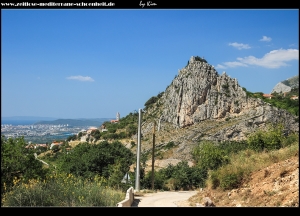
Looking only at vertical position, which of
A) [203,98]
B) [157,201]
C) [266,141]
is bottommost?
[157,201]

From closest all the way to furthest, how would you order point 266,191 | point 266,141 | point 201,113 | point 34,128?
1. point 266,191
2. point 34,128
3. point 266,141
4. point 201,113

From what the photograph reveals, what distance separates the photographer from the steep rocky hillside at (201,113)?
42.3 meters

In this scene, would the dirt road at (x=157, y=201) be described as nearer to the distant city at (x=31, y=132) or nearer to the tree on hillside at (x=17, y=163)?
the tree on hillside at (x=17, y=163)

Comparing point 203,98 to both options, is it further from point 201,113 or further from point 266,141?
point 266,141

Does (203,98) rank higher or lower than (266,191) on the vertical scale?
higher

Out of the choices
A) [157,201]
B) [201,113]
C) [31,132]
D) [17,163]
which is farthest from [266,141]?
[201,113]

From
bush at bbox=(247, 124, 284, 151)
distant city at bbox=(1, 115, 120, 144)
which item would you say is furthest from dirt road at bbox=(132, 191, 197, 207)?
bush at bbox=(247, 124, 284, 151)

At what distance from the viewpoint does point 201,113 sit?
2085 inches

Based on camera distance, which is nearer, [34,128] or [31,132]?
[31,132]

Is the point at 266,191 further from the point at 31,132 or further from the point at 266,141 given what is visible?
the point at 266,141

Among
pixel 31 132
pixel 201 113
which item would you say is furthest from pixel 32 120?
pixel 201 113

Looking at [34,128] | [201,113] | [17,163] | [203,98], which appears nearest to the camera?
[17,163]

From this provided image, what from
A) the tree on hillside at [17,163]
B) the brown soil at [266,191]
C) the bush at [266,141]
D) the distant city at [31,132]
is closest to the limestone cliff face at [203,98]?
the distant city at [31,132]
